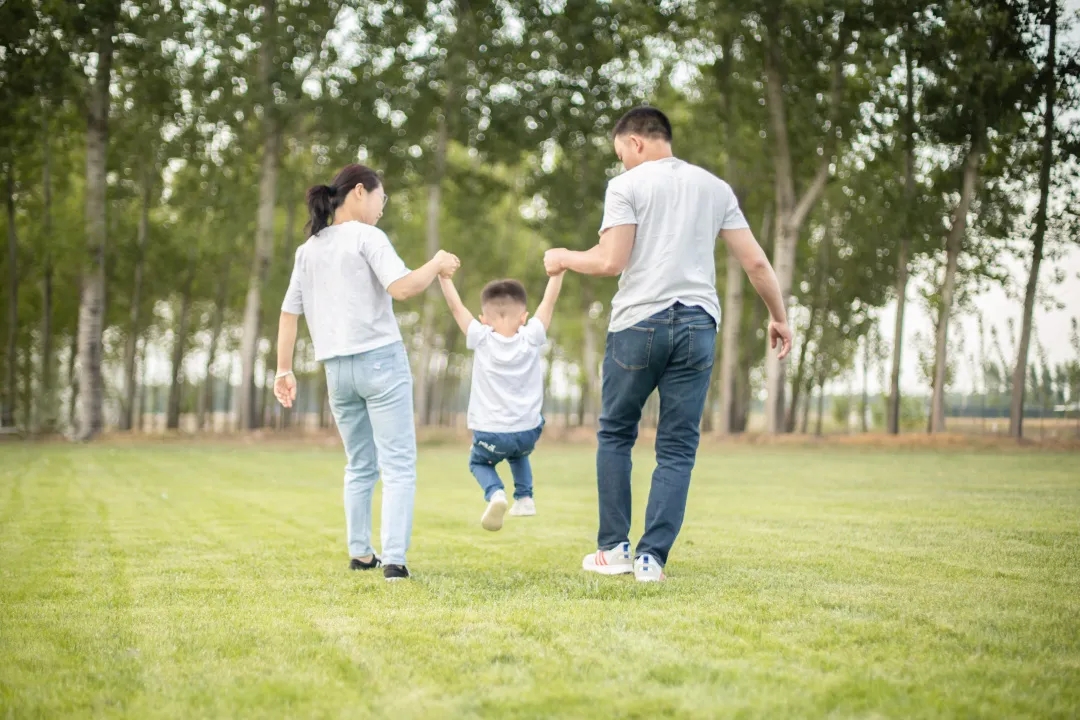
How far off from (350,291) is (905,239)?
81.9 ft

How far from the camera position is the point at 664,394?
5391mm

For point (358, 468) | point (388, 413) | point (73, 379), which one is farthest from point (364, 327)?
point (73, 379)

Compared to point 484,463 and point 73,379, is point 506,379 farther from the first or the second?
point 73,379

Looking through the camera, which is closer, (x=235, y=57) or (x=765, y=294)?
(x=765, y=294)

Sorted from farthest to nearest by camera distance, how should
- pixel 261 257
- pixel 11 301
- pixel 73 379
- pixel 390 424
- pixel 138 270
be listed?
pixel 73 379
pixel 138 270
pixel 11 301
pixel 261 257
pixel 390 424

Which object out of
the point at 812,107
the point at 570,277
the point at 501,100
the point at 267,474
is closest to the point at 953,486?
the point at 267,474

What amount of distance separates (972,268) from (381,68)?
1667 centimetres

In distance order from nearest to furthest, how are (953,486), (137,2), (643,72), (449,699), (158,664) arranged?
1. (449,699)
2. (158,664)
3. (953,486)
4. (137,2)
5. (643,72)

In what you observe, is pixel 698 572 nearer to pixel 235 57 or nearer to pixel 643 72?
pixel 235 57

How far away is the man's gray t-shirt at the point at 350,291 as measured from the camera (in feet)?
18.6

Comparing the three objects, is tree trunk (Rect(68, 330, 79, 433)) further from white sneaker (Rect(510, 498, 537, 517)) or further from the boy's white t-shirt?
the boy's white t-shirt

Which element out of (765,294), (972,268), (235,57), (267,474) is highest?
(235,57)

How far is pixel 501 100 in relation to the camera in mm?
28453

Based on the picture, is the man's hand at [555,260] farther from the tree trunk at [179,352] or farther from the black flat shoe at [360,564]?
the tree trunk at [179,352]
